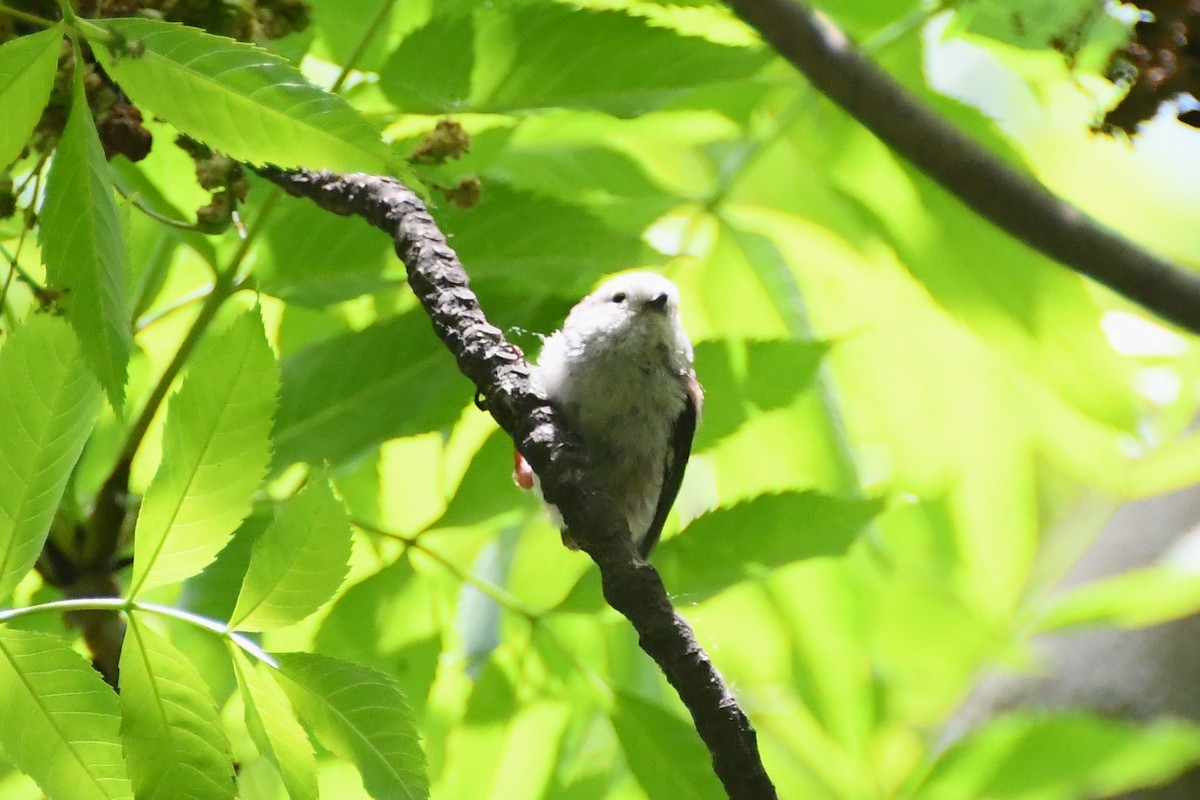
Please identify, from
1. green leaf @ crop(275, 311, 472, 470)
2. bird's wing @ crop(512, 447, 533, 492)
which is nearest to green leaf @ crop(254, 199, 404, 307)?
green leaf @ crop(275, 311, 472, 470)

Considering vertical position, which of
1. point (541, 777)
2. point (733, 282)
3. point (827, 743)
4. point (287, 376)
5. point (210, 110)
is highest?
point (210, 110)

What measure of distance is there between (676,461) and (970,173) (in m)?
0.85

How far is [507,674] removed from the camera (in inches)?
51.4

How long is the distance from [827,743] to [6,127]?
1210 millimetres

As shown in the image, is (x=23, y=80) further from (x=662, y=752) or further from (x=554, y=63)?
(x=662, y=752)

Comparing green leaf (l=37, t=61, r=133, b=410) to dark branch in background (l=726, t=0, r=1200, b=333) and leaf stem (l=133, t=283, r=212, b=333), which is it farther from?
leaf stem (l=133, t=283, r=212, b=333)

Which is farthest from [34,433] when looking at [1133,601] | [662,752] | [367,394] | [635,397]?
[1133,601]

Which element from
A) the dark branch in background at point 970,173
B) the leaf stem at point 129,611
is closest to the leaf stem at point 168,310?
the leaf stem at point 129,611

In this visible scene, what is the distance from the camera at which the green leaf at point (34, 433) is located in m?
0.88

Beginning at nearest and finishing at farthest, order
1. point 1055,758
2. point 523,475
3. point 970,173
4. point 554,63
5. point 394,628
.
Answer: point 970,173
point 1055,758
point 554,63
point 394,628
point 523,475

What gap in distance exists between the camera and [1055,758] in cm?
106

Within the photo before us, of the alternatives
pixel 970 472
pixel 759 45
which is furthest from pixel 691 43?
pixel 970 472

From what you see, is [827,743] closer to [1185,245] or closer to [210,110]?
[210,110]

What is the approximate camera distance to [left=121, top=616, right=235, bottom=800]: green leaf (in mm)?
862
